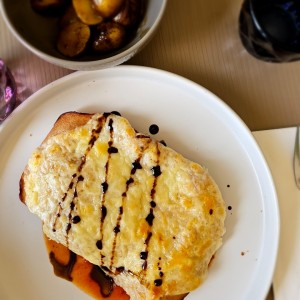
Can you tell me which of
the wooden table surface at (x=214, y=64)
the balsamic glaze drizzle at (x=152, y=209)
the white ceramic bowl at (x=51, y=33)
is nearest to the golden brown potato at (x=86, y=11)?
the white ceramic bowl at (x=51, y=33)

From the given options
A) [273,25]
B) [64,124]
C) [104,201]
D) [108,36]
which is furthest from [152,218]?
[273,25]

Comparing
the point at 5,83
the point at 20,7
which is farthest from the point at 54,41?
the point at 5,83

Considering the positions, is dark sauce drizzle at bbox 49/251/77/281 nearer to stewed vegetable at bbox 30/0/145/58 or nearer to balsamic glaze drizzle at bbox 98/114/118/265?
balsamic glaze drizzle at bbox 98/114/118/265

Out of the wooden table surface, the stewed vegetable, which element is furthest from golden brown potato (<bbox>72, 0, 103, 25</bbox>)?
the wooden table surface

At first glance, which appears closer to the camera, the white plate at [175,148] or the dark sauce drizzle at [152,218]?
the dark sauce drizzle at [152,218]

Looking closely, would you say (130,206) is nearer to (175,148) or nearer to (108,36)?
(175,148)

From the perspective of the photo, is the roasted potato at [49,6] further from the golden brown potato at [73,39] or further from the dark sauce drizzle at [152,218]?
the dark sauce drizzle at [152,218]
